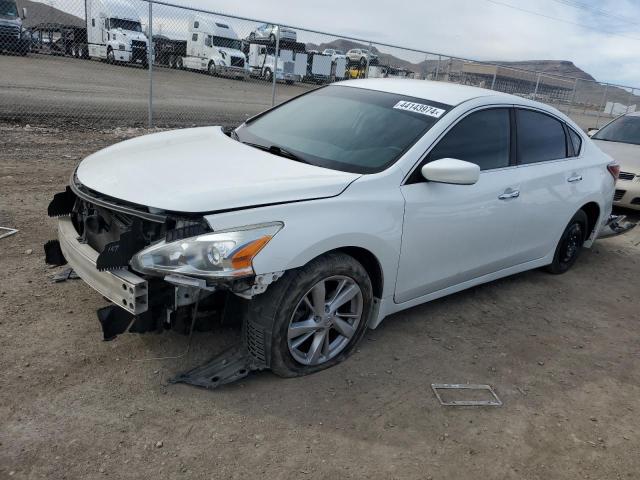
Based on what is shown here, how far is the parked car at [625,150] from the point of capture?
7.80 metres

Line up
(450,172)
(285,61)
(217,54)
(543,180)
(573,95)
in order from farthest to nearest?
1. (217,54)
2. (573,95)
3. (285,61)
4. (543,180)
5. (450,172)

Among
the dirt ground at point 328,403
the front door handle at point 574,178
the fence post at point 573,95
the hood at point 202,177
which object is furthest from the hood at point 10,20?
the front door handle at point 574,178

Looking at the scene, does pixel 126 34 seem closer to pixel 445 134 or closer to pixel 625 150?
pixel 625 150

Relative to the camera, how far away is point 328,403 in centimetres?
296

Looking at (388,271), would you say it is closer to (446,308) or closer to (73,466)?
(446,308)

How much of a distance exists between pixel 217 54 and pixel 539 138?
20165 mm

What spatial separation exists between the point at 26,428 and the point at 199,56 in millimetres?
21341

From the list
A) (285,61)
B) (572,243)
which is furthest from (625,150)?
(285,61)

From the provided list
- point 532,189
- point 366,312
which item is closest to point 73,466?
point 366,312

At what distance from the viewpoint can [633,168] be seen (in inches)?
307

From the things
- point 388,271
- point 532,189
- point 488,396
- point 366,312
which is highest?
point 532,189

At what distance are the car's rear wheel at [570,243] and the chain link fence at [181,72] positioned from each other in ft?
22.7

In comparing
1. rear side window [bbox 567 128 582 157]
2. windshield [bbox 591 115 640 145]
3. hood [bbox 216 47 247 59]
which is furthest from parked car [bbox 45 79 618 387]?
hood [bbox 216 47 247 59]

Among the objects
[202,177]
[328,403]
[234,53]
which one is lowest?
[328,403]
